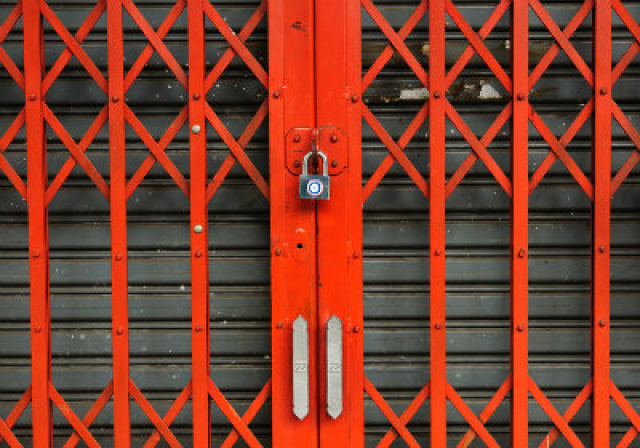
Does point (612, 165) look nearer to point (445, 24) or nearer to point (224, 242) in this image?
point (445, 24)

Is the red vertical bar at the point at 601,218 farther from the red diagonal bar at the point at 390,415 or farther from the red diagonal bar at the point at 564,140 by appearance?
the red diagonal bar at the point at 390,415

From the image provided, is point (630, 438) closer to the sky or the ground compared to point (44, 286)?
closer to the ground

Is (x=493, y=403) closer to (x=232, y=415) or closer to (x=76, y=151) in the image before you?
(x=232, y=415)

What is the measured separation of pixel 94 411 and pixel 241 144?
1369 mm

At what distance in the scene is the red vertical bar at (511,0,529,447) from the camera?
232 centimetres

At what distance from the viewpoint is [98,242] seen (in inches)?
97.8

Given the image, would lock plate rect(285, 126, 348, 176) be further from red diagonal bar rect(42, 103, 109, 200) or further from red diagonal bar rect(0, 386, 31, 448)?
red diagonal bar rect(0, 386, 31, 448)

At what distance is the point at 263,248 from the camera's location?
Result: 2484 mm

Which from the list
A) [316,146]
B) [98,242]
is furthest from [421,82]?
[98,242]

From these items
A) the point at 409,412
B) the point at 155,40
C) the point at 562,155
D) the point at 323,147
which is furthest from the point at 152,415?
the point at 562,155

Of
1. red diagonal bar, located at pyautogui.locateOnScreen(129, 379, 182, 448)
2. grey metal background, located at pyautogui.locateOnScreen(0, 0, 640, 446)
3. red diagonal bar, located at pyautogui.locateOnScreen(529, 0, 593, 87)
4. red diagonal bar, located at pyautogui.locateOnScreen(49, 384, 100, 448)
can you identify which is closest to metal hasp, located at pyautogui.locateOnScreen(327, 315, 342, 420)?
grey metal background, located at pyautogui.locateOnScreen(0, 0, 640, 446)

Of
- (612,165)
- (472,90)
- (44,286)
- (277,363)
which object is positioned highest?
(472,90)

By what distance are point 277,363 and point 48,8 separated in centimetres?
188

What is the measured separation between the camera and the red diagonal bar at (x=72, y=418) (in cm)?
237
